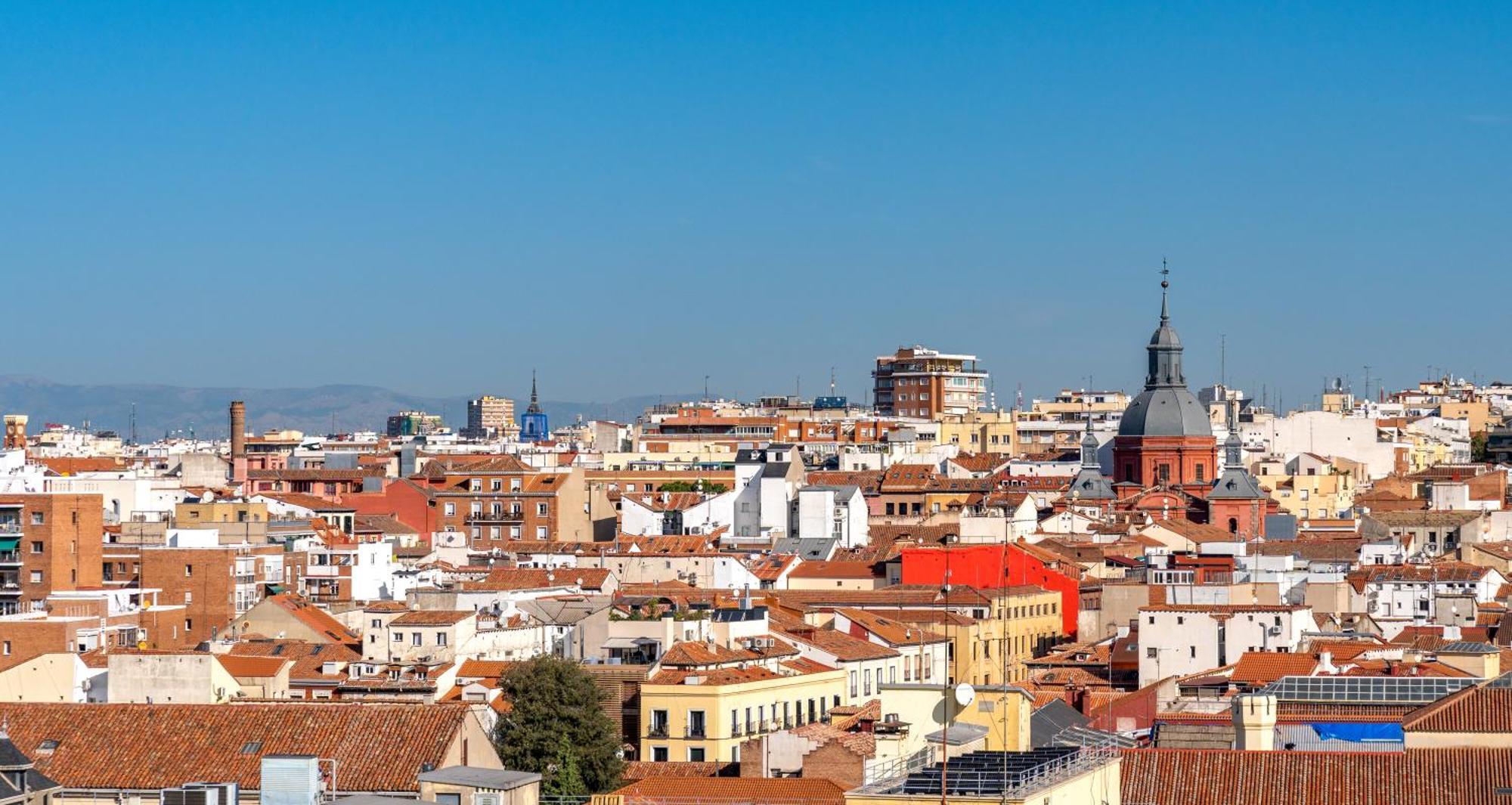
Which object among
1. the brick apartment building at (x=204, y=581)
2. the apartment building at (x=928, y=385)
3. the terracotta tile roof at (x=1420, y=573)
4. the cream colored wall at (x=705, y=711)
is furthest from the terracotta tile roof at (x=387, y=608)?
the apartment building at (x=928, y=385)

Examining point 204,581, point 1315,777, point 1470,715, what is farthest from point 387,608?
point 1315,777

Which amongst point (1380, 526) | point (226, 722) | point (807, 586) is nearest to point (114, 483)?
point (807, 586)

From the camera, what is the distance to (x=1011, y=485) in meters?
108

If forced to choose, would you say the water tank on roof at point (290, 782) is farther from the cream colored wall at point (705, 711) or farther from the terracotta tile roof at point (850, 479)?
the terracotta tile roof at point (850, 479)

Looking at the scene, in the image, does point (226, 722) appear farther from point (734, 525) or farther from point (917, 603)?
point (734, 525)

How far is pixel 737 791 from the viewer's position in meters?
32.2

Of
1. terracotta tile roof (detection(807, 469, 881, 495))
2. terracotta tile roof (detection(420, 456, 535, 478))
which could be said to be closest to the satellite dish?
terracotta tile roof (detection(420, 456, 535, 478))

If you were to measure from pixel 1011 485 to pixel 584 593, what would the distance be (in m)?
46.2

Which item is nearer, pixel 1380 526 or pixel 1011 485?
pixel 1380 526

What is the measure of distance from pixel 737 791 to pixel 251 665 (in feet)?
54.7

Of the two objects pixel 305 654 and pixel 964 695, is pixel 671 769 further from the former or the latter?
pixel 305 654

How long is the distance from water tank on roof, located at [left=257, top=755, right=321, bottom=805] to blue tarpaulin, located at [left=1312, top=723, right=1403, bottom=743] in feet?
43.2

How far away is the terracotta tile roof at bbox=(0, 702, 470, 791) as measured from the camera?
33094mm

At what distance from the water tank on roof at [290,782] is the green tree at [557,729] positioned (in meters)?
7.38
